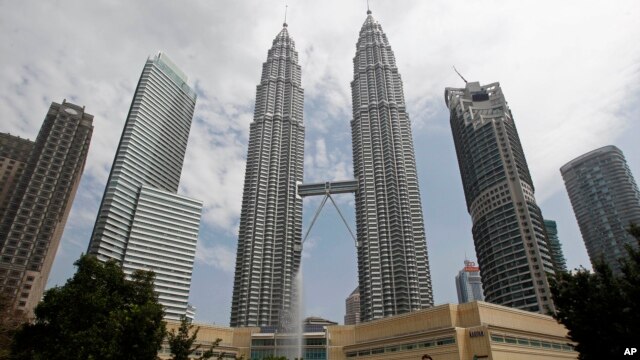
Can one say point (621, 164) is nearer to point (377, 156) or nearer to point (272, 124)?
point (377, 156)

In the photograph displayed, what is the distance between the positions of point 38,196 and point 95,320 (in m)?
133

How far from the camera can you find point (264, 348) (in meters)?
81.7

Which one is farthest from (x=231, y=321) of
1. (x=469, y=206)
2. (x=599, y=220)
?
(x=599, y=220)

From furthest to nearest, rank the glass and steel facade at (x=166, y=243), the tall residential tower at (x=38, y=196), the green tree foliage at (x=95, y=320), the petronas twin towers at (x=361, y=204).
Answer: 1. the glass and steel facade at (x=166, y=243)
2. the petronas twin towers at (x=361, y=204)
3. the tall residential tower at (x=38, y=196)
4. the green tree foliage at (x=95, y=320)

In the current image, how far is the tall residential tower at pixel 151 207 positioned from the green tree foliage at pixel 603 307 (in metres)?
152

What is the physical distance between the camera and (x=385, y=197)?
161 metres

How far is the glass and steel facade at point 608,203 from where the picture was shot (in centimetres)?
18188

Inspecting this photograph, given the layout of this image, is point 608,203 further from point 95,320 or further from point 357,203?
point 95,320

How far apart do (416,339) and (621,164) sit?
187m

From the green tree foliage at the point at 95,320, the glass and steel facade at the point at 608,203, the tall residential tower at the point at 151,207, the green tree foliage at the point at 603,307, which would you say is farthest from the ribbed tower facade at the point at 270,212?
the glass and steel facade at the point at 608,203

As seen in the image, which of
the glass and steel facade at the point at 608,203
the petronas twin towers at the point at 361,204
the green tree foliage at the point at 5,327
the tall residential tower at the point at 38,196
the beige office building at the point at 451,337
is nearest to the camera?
the green tree foliage at the point at 5,327

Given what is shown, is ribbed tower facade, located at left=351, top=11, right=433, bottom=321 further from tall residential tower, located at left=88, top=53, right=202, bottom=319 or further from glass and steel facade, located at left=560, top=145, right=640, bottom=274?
glass and steel facade, located at left=560, top=145, right=640, bottom=274

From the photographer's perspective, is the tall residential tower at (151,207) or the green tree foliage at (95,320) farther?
the tall residential tower at (151,207)

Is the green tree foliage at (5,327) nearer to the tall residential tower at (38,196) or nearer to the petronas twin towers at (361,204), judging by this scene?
the tall residential tower at (38,196)
